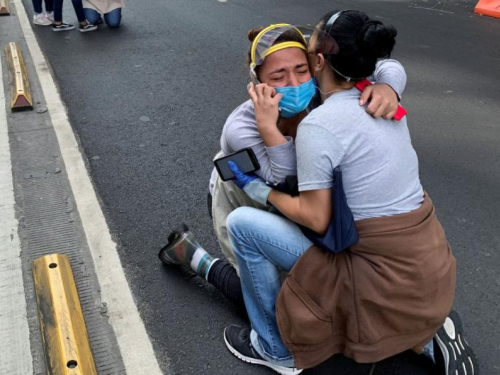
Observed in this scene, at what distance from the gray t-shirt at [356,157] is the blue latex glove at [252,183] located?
24cm

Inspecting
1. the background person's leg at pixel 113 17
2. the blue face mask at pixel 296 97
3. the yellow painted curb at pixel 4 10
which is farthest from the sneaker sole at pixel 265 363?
the yellow painted curb at pixel 4 10

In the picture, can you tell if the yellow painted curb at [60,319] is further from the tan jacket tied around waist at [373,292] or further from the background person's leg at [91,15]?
the background person's leg at [91,15]

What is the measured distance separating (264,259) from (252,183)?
32cm

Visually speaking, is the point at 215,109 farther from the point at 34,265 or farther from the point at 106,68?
the point at 34,265

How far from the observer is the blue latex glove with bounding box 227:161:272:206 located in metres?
2.34

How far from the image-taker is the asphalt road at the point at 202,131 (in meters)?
2.86

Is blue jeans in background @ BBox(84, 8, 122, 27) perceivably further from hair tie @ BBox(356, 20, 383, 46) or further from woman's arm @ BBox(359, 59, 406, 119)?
hair tie @ BBox(356, 20, 383, 46)

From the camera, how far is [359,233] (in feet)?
7.08

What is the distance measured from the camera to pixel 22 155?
4449 millimetres

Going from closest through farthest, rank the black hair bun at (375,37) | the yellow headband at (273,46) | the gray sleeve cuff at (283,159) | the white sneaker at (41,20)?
the black hair bun at (375,37) < the gray sleeve cuff at (283,159) < the yellow headband at (273,46) < the white sneaker at (41,20)

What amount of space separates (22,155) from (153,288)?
201 cm

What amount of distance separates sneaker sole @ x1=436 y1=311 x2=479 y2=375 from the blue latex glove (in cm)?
92

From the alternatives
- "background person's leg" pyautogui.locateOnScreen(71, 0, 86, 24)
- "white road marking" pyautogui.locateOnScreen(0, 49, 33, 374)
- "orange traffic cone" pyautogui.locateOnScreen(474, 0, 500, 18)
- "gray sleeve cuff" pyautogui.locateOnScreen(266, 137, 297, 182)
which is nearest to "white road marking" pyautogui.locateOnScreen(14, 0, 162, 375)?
"white road marking" pyautogui.locateOnScreen(0, 49, 33, 374)

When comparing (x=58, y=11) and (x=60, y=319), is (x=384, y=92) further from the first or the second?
(x=58, y=11)
